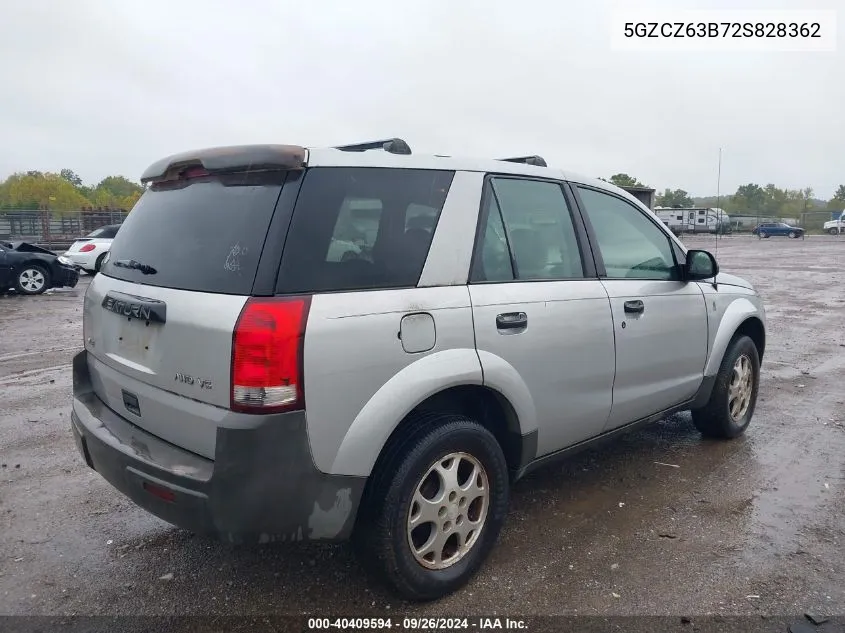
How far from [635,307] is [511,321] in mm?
1070

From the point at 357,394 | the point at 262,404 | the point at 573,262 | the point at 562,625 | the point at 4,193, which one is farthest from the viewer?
the point at 4,193

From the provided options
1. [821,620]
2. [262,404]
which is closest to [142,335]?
[262,404]

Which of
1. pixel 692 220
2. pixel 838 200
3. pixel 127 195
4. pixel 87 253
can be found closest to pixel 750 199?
pixel 838 200

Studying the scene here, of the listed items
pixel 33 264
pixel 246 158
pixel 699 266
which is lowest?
pixel 33 264

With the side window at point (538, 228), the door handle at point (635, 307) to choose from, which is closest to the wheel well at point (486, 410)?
the side window at point (538, 228)

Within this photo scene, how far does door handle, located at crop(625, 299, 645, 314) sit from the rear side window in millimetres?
1344

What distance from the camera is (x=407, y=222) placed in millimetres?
2695

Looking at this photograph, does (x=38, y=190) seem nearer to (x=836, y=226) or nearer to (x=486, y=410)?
(x=486, y=410)

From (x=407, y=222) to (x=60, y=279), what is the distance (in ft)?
47.5

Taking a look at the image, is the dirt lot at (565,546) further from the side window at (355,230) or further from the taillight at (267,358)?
the side window at (355,230)

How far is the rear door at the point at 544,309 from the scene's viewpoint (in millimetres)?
2883

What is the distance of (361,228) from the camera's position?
8.44ft

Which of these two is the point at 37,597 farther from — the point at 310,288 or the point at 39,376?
the point at 39,376

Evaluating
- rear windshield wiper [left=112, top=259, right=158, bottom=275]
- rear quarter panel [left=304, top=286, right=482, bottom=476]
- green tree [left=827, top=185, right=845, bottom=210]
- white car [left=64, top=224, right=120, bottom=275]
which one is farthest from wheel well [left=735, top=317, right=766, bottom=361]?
green tree [left=827, top=185, right=845, bottom=210]
